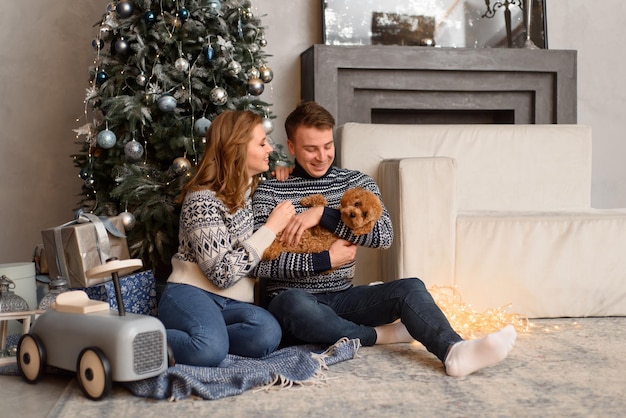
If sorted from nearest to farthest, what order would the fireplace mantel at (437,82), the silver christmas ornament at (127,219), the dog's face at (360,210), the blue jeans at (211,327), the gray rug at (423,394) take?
the gray rug at (423,394)
the blue jeans at (211,327)
the dog's face at (360,210)
the silver christmas ornament at (127,219)
the fireplace mantel at (437,82)

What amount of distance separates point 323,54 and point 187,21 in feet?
3.66

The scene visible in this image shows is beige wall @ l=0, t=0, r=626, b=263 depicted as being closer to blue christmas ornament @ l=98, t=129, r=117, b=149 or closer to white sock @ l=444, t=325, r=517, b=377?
blue christmas ornament @ l=98, t=129, r=117, b=149

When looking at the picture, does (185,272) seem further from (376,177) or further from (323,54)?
(323,54)

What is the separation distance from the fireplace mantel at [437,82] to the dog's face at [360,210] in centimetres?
154

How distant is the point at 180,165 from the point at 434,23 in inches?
81.3

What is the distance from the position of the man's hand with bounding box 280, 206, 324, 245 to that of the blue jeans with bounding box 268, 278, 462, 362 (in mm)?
176

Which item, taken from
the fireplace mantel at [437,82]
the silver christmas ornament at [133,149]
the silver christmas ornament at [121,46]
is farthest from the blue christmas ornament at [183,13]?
the fireplace mantel at [437,82]

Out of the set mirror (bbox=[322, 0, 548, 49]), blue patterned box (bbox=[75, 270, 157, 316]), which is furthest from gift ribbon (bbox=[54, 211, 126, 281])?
mirror (bbox=[322, 0, 548, 49])

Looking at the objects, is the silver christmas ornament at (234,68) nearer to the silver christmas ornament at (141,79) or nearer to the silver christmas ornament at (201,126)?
the silver christmas ornament at (201,126)

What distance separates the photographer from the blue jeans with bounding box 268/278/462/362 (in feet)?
7.38

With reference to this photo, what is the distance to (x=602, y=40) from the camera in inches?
180

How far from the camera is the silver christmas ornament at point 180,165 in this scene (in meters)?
2.82

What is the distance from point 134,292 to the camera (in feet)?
8.82

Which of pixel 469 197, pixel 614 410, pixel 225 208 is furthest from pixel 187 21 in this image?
pixel 614 410
